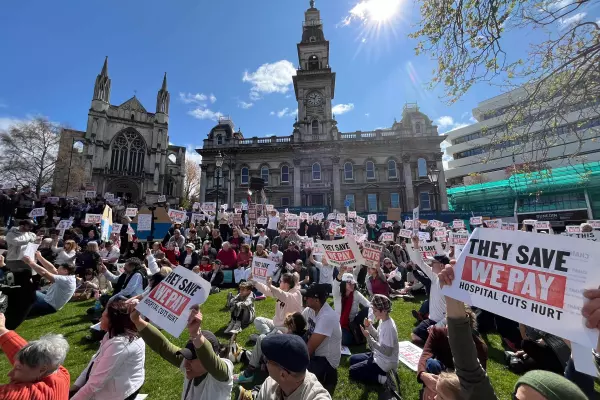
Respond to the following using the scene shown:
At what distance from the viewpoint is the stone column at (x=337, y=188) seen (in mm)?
33219

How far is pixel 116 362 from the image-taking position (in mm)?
2859

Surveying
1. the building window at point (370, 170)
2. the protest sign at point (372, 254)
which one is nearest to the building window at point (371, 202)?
the building window at point (370, 170)

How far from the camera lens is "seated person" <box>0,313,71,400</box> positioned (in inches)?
83.2

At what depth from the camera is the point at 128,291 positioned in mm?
5945

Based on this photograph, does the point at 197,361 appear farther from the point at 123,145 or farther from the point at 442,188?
the point at 123,145

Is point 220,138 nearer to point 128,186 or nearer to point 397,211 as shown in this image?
point 128,186

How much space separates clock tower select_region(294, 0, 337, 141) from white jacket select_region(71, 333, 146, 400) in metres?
34.1

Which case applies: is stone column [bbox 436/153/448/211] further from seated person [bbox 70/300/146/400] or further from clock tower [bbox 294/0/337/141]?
seated person [bbox 70/300/146/400]

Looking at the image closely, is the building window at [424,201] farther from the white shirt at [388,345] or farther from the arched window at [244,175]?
the white shirt at [388,345]

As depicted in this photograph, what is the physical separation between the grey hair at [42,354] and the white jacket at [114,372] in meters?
0.58

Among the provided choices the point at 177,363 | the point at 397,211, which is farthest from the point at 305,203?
the point at 177,363

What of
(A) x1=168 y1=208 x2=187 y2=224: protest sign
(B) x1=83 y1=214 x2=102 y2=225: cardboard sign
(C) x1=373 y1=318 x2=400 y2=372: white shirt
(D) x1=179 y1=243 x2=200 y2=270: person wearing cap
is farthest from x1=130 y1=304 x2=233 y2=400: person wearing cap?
(B) x1=83 y1=214 x2=102 y2=225: cardboard sign

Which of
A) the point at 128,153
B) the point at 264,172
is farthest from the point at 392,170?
the point at 128,153

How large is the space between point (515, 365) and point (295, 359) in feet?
14.4
